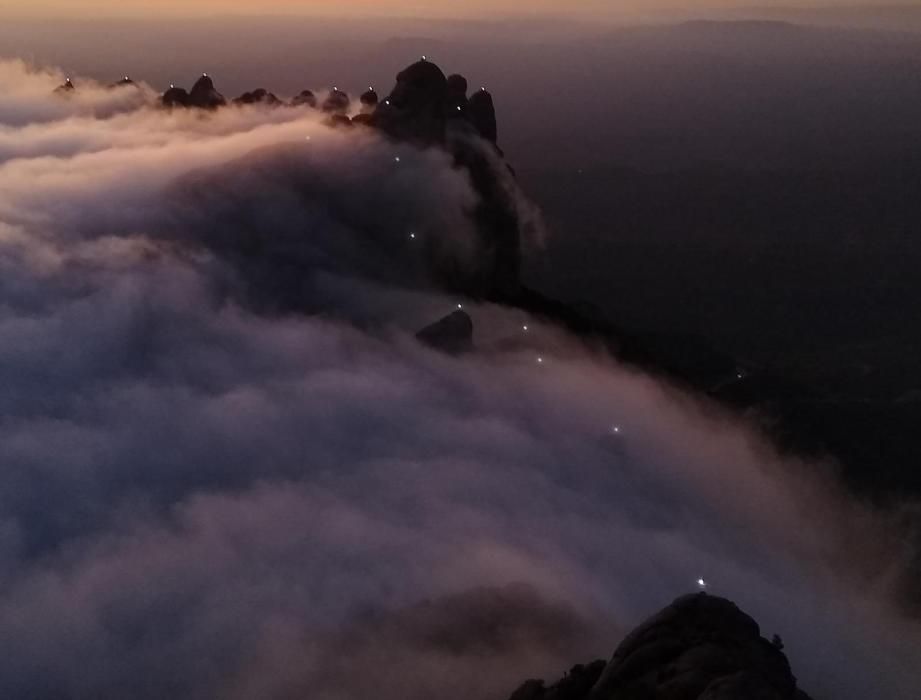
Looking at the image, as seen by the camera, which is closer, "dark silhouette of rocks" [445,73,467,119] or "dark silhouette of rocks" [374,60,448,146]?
"dark silhouette of rocks" [374,60,448,146]

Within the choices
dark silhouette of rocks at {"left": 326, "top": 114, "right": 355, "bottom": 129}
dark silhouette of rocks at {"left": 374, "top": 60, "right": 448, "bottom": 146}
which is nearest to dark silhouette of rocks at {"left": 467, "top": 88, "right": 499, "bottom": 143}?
dark silhouette of rocks at {"left": 374, "top": 60, "right": 448, "bottom": 146}

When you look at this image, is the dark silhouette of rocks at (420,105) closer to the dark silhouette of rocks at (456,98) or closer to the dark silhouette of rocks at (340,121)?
the dark silhouette of rocks at (456,98)

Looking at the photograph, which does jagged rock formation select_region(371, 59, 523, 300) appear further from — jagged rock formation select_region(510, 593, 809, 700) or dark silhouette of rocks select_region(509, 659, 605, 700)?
jagged rock formation select_region(510, 593, 809, 700)

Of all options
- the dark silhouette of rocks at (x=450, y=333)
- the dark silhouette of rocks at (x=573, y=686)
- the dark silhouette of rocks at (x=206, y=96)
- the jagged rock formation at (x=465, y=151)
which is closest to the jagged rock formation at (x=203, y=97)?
the dark silhouette of rocks at (x=206, y=96)

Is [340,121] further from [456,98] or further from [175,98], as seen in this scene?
[175,98]

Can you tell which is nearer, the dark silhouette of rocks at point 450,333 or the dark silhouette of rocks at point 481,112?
the dark silhouette of rocks at point 450,333

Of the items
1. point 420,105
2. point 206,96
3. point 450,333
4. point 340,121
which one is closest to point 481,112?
point 420,105
